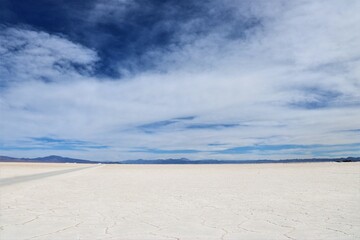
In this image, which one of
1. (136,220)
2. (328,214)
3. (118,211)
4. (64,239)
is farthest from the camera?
(118,211)

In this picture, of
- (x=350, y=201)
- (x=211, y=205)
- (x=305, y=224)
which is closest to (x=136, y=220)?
(x=211, y=205)

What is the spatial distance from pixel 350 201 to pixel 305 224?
2.46 metres

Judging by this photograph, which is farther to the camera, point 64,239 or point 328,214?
point 328,214

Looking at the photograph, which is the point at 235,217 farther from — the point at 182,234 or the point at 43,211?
the point at 43,211

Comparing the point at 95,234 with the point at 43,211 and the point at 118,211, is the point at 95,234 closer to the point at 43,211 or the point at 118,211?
the point at 118,211

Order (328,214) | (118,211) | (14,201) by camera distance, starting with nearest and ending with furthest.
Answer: (328,214) → (118,211) → (14,201)

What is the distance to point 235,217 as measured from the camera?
15.1ft

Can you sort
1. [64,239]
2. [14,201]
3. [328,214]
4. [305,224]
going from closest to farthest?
[64,239]
[305,224]
[328,214]
[14,201]

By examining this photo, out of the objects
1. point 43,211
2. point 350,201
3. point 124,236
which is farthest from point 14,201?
point 350,201

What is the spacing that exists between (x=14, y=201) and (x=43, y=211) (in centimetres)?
139

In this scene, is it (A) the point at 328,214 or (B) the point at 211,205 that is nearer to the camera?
(A) the point at 328,214

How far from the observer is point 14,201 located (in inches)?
244

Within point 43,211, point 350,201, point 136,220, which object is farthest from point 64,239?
point 350,201

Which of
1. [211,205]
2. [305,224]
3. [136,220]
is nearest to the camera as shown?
[305,224]
